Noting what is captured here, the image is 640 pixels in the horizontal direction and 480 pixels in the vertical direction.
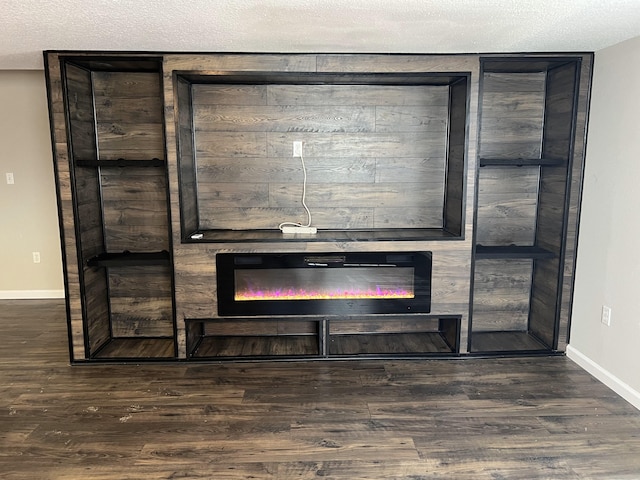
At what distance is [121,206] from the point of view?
130 inches

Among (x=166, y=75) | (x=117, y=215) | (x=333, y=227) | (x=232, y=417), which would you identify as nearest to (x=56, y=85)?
(x=166, y=75)

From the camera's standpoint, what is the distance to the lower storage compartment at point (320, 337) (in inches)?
123

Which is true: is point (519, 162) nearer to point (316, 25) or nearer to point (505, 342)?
point (505, 342)

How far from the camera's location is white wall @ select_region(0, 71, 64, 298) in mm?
4297

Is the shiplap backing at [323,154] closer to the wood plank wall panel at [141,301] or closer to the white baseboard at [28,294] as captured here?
the wood plank wall panel at [141,301]

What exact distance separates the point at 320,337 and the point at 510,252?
4.71 feet

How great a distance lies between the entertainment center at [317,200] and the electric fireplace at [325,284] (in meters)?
0.01

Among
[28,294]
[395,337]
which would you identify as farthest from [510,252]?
[28,294]

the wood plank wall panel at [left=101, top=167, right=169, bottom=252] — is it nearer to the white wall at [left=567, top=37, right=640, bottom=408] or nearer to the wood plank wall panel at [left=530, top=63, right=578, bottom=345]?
the wood plank wall panel at [left=530, top=63, right=578, bottom=345]

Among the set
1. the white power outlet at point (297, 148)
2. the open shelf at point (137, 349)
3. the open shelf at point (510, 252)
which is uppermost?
the white power outlet at point (297, 148)

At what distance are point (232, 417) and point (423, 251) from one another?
1.56 m

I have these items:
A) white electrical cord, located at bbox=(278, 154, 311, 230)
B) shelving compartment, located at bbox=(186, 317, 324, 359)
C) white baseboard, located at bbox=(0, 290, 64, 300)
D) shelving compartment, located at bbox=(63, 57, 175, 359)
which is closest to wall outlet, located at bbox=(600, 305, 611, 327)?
shelving compartment, located at bbox=(186, 317, 324, 359)

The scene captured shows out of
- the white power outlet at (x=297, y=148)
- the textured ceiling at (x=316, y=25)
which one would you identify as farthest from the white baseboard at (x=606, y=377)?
the white power outlet at (x=297, y=148)

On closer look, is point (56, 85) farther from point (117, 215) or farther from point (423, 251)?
point (423, 251)
